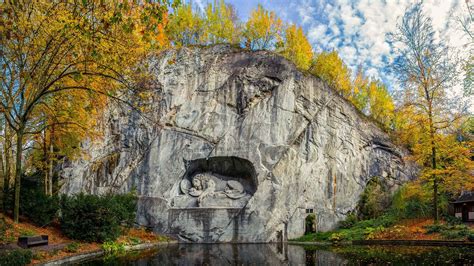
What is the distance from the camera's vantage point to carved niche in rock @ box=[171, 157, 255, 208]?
22.2 m

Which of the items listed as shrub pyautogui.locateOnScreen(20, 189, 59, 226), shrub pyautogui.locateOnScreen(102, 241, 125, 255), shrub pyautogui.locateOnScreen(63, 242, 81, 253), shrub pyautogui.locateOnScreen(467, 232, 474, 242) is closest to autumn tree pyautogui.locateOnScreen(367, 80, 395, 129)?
shrub pyautogui.locateOnScreen(467, 232, 474, 242)

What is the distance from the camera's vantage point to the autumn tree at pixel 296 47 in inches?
1169

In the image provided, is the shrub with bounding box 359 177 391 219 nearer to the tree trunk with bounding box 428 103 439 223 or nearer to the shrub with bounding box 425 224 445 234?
the tree trunk with bounding box 428 103 439 223

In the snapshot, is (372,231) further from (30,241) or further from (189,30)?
(189,30)

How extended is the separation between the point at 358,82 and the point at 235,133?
18301mm

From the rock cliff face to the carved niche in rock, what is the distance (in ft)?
0.21

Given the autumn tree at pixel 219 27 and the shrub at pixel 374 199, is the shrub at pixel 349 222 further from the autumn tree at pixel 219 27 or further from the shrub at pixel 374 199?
the autumn tree at pixel 219 27

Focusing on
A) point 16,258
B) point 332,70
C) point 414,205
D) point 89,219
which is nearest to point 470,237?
point 414,205

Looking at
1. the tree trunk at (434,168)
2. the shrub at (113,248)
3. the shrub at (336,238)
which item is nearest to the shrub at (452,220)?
the tree trunk at (434,168)

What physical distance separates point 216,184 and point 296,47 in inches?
536

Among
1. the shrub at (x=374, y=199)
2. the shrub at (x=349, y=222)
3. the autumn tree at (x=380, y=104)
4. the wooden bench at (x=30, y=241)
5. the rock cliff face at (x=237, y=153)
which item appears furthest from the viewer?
the autumn tree at (x=380, y=104)

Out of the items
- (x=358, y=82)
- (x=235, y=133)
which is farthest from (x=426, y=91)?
(x=358, y=82)

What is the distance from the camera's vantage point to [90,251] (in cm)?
1276

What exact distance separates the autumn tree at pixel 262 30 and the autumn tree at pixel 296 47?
0.76m
